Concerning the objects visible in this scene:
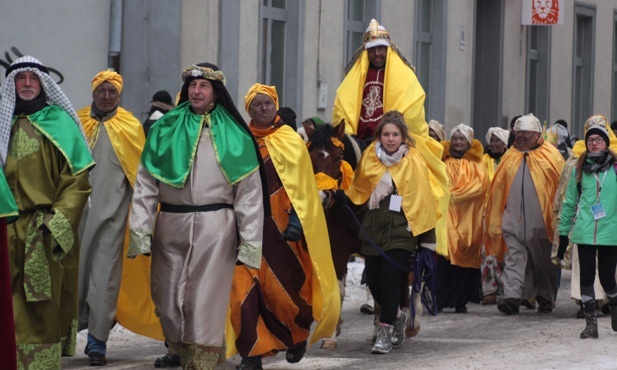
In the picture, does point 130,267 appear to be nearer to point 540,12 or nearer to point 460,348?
point 460,348

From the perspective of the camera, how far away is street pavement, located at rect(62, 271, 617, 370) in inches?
443

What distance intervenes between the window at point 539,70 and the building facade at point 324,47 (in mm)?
23

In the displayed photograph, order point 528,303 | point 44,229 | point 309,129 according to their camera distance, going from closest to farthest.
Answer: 1. point 44,229
2. point 309,129
3. point 528,303

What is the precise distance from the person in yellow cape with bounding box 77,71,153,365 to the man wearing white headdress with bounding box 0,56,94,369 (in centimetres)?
168

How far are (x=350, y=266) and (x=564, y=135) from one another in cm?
377

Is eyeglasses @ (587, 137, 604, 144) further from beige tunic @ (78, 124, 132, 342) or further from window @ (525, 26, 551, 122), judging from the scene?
window @ (525, 26, 551, 122)

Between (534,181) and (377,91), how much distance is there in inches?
110

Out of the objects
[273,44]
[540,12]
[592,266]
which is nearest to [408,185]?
[592,266]

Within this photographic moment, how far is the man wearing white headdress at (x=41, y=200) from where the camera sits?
9500mm

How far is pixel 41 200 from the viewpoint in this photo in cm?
962

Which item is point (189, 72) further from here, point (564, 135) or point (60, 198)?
point (564, 135)

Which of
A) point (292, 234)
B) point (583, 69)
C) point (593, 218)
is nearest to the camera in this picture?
point (292, 234)

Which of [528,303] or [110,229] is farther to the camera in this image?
[528,303]

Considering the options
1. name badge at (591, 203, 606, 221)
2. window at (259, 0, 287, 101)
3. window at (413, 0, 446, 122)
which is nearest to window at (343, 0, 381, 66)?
window at (259, 0, 287, 101)
